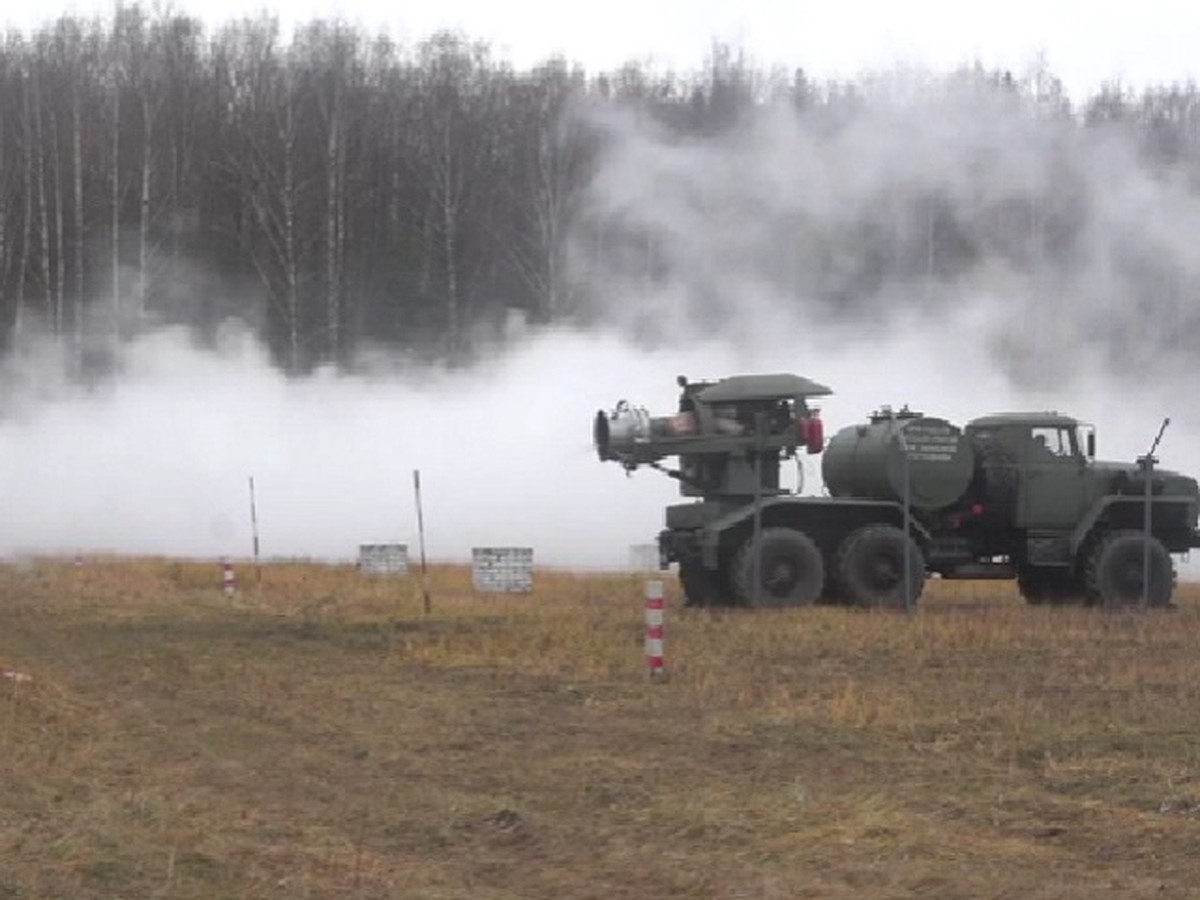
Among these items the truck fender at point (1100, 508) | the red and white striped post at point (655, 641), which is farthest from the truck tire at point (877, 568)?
the red and white striped post at point (655, 641)

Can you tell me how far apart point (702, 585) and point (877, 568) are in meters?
2.29

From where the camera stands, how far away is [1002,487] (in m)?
26.4

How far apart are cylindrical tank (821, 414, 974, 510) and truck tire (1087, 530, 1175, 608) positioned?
1.99 m

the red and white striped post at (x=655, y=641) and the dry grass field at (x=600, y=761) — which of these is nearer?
the dry grass field at (x=600, y=761)

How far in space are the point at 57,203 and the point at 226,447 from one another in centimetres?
1094

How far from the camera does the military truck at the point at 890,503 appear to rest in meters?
25.1

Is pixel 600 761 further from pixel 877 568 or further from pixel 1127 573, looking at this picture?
pixel 1127 573

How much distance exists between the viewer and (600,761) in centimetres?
1181

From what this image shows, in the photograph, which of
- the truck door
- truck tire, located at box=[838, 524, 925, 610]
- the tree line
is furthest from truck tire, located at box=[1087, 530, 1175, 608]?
the tree line

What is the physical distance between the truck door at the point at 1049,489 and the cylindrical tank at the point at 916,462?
2.98 ft

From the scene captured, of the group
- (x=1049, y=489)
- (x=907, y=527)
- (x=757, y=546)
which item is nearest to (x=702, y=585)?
(x=757, y=546)

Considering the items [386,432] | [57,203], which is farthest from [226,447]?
[57,203]

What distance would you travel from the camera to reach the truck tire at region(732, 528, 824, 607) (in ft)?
80.7

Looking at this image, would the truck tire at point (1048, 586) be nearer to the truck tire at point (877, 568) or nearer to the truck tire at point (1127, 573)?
the truck tire at point (1127, 573)
